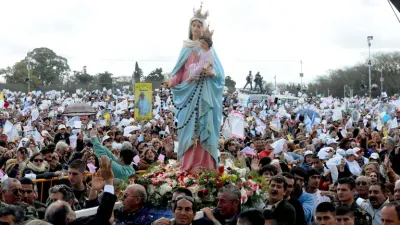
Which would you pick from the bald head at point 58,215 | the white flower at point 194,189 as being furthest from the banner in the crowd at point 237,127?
the bald head at point 58,215

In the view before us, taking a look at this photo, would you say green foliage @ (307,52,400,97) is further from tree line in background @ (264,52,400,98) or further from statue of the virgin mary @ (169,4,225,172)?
statue of the virgin mary @ (169,4,225,172)

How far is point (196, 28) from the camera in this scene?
10422 mm

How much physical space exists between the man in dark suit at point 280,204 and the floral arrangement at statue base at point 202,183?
1178 mm

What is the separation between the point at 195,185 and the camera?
359 inches

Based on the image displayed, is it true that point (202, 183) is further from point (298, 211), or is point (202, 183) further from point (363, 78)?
point (363, 78)

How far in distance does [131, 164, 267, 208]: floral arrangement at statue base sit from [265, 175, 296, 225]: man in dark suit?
1.18 metres

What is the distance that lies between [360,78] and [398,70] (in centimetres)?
506

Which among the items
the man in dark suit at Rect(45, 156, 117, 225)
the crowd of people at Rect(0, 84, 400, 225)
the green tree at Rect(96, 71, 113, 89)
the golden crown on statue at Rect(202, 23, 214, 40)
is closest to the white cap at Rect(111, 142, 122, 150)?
the crowd of people at Rect(0, 84, 400, 225)

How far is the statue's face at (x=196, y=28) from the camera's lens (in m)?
10.4

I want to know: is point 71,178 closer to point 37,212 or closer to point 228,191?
point 37,212

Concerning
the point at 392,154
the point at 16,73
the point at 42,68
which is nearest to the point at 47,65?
the point at 42,68

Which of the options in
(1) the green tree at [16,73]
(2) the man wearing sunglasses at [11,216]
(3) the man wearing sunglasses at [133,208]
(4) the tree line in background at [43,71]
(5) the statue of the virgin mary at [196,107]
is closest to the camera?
(2) the man wearing sunglasses at [11,216]

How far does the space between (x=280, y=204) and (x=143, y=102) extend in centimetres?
1351

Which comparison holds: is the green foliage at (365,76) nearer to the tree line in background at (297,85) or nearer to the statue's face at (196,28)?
the tree line in background at (297,85)
